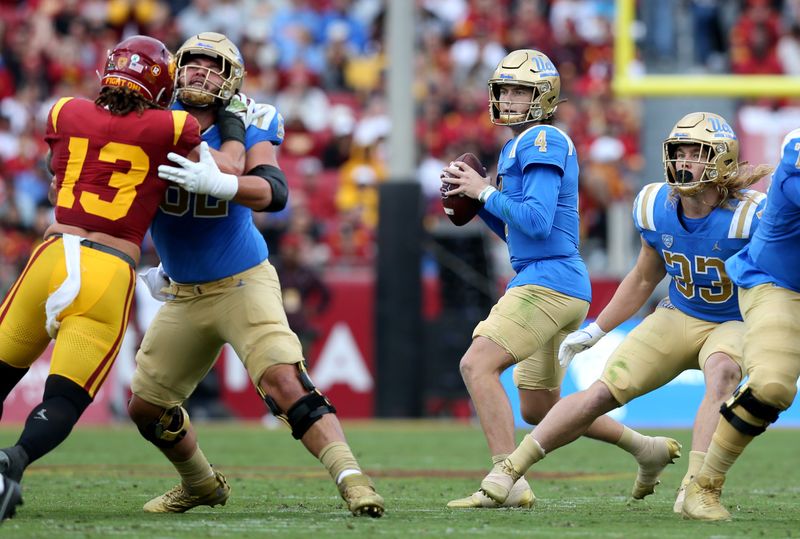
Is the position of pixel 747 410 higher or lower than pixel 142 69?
lower

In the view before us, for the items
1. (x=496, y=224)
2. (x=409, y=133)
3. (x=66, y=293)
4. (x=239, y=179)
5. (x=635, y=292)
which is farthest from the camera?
(x=409, y=133)

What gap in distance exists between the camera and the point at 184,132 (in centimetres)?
535

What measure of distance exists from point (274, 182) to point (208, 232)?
469 mm

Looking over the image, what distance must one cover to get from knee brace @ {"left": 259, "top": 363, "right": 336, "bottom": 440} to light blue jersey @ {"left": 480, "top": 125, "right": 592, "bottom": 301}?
1175mm

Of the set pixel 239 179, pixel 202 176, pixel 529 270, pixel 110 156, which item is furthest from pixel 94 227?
pixel 529 270

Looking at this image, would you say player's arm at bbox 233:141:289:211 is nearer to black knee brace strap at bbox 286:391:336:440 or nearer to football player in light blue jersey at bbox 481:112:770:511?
black knee brace strap at bbox 286:391:336:440

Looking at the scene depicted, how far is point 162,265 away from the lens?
607 cm

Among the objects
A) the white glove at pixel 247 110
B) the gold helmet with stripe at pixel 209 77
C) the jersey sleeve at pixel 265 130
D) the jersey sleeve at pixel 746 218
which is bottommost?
the jersey sleeve at pixel 746 218

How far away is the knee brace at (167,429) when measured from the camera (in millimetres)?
5891

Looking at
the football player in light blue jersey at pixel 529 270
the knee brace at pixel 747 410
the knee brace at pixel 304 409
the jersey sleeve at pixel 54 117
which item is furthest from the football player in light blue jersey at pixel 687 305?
the jersey sleeve at pixel 54 117

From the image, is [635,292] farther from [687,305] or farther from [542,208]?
[542,208]

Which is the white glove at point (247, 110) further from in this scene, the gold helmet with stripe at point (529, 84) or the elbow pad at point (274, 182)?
the gold helmet with stripe at point (529, 84)

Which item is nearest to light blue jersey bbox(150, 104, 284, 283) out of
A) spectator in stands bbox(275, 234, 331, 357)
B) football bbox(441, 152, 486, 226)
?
football bbox(441, 152, 486, 226)

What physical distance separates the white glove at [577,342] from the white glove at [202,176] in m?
1.72
